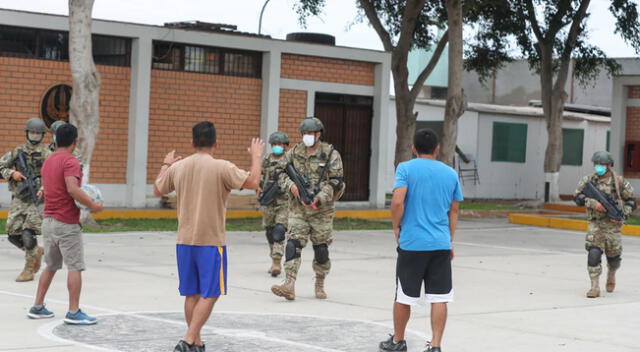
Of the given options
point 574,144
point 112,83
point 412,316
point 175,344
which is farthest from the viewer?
point 574,144

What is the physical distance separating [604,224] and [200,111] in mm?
13632

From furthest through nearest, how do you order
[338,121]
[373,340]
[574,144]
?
1. [574,144]
2. [338,121]
3. [373,340]

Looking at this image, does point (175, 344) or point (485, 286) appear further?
point (485, 286)

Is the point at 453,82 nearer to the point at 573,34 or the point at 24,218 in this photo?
the point at 573,34

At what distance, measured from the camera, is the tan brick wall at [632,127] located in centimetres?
3356

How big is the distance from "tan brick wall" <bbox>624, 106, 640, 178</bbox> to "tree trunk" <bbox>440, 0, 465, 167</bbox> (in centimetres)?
910

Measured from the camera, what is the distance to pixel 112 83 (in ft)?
75.8

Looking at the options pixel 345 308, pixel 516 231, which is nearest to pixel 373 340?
pixel 345 308

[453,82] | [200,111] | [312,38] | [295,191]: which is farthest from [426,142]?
[312,38]

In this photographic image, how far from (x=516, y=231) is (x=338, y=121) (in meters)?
5.74

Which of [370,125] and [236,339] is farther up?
[370,125]

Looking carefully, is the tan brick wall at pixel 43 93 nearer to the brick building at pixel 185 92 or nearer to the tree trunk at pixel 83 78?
the brick building at pixel 185 92

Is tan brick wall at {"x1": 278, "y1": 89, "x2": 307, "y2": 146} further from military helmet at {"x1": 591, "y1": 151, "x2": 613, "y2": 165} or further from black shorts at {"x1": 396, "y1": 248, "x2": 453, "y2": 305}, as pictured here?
black shorts at {"x1": 396, "y1": 248, "x2": 453, "y2": 305}

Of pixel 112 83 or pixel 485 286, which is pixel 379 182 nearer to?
pixel 112 83
